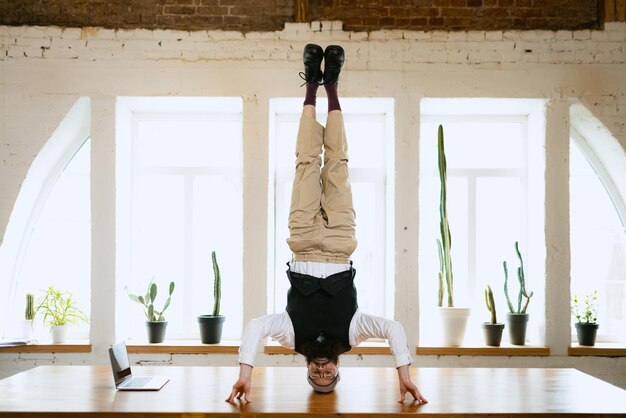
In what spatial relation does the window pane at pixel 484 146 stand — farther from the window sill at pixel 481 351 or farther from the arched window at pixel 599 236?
the window sill at pixel 481 351

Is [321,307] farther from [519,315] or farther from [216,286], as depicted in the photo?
[519,315]

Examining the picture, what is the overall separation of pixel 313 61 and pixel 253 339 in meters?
1.70

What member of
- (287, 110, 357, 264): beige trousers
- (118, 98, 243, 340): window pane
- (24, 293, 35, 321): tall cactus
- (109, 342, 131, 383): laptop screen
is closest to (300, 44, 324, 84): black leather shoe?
(287, 110, 357, 264): beige trousers

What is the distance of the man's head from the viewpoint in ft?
9.66

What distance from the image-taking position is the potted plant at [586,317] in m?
4.82

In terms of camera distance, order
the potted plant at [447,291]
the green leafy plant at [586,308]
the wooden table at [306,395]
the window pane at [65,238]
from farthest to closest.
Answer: the window pane at [65,238] < the green leafy plant at [586,308] < the potted plant at [447,291] < the wooden table at [306,395]

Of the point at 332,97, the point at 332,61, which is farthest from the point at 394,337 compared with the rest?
the point at 332,61

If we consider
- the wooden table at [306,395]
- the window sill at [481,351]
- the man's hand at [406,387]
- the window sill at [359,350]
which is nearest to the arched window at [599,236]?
the window sill at [481,351]

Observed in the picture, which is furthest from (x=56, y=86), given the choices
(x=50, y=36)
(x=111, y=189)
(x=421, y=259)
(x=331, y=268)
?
(x=421, y=259)

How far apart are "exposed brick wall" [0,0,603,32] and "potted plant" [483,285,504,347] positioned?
2.04 metres

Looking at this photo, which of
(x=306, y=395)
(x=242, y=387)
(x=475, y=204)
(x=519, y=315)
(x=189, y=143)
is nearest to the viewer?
(x=242, y=387)

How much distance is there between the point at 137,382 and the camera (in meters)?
3.10

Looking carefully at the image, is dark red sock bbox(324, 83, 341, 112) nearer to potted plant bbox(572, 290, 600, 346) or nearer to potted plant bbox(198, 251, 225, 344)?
potted plant bbox(198, 251, 225, 344)

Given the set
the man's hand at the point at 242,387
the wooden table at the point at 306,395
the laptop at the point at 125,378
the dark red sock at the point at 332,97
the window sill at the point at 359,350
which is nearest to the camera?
the wooden table at the point at 306,395
